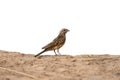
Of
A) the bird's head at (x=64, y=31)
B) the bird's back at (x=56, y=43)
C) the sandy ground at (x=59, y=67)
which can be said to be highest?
the bird's head at (x=64, y=31)

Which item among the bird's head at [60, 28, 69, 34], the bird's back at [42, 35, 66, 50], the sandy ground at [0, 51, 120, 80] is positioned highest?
the bird's head at [60, 28, 69, 34]

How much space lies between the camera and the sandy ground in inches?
486

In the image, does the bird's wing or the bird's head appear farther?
the bird's head

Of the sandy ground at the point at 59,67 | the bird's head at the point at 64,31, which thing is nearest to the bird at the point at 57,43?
the bird's head at the point at 64,31

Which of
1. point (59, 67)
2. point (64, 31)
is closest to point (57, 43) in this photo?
point (64, 31)

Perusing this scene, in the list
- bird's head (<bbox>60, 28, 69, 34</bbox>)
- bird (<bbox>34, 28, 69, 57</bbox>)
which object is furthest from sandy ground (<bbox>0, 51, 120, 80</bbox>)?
bird's head (<bbox>60, 28, 69, 34</bbox>)

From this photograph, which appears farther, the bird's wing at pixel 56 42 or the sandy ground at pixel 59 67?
the bird's wing at pixel 56 42

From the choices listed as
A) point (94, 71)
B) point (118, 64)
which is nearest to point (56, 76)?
point (94, 71)

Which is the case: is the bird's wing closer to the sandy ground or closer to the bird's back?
the bird's back

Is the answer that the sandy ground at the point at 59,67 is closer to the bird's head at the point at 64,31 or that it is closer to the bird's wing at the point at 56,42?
the bird's wing at the point at 56,42

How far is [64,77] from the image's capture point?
40.4 feet

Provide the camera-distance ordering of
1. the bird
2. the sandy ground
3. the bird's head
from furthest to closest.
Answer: the bird's head
the bird
the sandy ground

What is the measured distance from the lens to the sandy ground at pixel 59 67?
12.4m

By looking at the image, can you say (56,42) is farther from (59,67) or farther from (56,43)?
(59,67)
